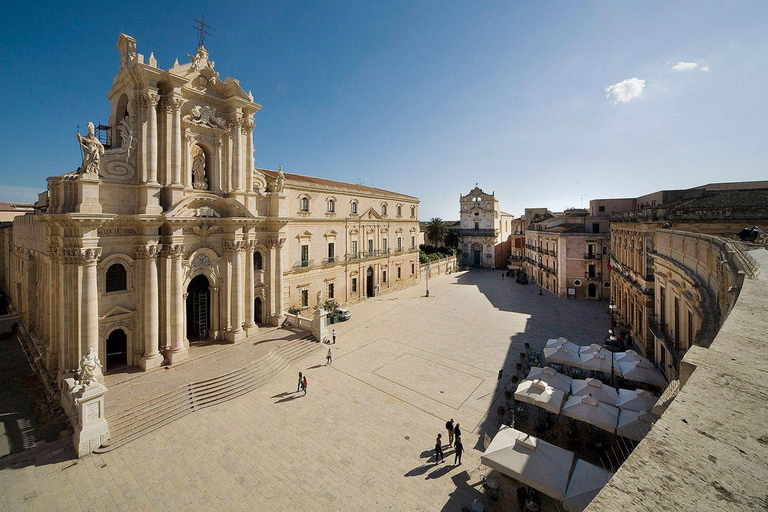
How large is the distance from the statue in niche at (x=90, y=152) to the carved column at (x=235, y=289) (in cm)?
736

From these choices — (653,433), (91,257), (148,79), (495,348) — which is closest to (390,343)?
(495,348)

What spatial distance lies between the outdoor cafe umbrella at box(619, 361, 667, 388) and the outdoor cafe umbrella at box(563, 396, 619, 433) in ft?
11.9

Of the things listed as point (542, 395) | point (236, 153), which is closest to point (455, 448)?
point (542, 395)

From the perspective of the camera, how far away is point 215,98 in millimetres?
21484

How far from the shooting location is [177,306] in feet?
62.4

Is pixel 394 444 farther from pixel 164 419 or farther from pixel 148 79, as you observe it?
pixel 148 79

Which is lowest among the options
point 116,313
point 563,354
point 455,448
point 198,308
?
point 455,448

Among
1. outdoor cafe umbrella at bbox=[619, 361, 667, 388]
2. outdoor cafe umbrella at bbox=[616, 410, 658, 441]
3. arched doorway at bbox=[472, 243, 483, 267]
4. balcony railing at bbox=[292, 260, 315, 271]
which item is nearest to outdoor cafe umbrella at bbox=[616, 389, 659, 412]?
outdoor cafe umbrella at bbox=[616, 410, 658, 441]

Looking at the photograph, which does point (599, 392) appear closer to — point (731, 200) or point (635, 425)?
point (635, 425)

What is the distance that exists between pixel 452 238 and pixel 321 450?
193 ft

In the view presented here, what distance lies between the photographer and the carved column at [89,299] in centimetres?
1586

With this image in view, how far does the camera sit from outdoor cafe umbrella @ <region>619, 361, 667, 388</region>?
50.0 ft

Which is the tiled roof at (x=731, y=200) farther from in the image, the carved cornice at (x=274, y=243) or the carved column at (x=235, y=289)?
the carved column at (x=235, y=289)

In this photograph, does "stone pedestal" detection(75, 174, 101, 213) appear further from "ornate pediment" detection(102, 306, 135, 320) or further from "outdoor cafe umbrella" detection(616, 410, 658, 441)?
"outdoor cafe umbrella" detection(616, 410, 658, 441)
